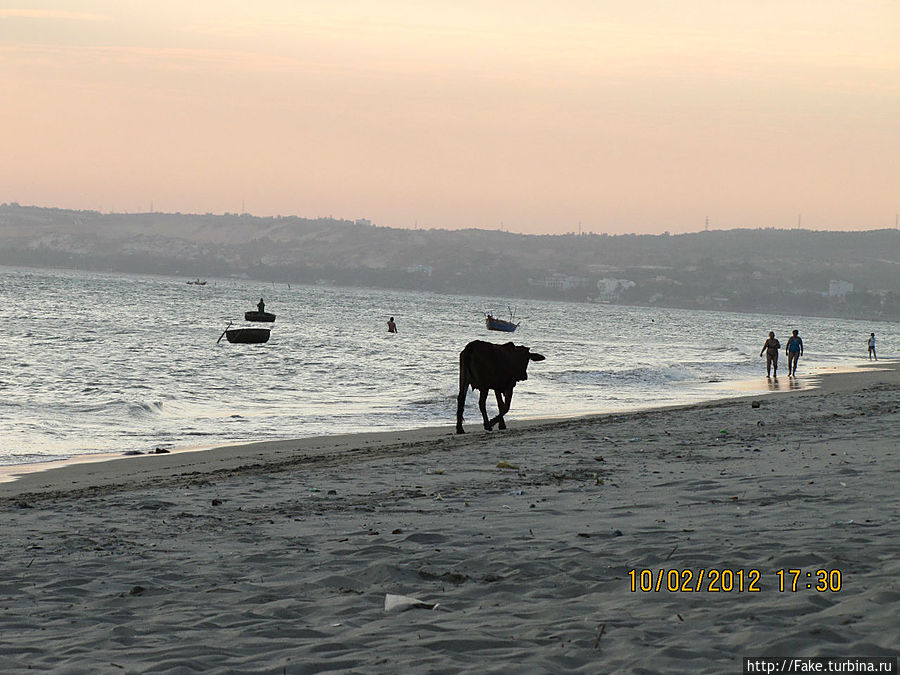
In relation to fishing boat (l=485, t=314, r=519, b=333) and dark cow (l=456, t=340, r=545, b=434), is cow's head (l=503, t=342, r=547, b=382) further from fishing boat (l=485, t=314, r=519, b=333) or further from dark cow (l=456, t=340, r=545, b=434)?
fishing boat (l=485, t=314, r=519, b=333)

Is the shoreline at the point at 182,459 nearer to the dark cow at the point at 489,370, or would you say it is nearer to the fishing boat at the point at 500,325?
the dark cow at the point at 489,370

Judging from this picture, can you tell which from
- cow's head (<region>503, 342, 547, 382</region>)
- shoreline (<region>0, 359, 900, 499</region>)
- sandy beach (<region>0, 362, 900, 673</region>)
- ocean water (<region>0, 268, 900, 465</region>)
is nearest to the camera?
sandy beach (<region>0, 362, 900, 673</region>)

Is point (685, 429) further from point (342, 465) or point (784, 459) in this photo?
→ point (342, 465)

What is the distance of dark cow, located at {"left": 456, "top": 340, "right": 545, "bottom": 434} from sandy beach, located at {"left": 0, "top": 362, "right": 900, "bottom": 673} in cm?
579

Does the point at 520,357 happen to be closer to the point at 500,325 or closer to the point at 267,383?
the point at 267,383

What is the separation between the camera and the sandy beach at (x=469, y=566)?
17.6 ft

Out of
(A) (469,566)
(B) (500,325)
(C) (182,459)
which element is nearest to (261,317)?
(B) (500,325)

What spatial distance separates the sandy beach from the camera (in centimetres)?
535

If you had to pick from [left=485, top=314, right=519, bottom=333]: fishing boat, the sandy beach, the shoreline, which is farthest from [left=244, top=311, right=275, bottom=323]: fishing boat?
the sandy beach

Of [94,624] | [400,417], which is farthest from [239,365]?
[94,624]

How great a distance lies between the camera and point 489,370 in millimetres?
18859

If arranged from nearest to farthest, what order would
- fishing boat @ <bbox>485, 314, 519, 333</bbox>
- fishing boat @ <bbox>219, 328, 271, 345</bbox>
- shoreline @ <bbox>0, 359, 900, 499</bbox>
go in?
1. shoreline @ <bbox>0, 359, 900, 499</bbox>
2. fishing boat @ <bbox>219, 328, 271, 345</bbox>
3. fishing boat @ <bbox>485, 314, 519, 333</bbox>

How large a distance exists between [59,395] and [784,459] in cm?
2386

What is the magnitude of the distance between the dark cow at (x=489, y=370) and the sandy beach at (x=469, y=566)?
5794 millimetres
